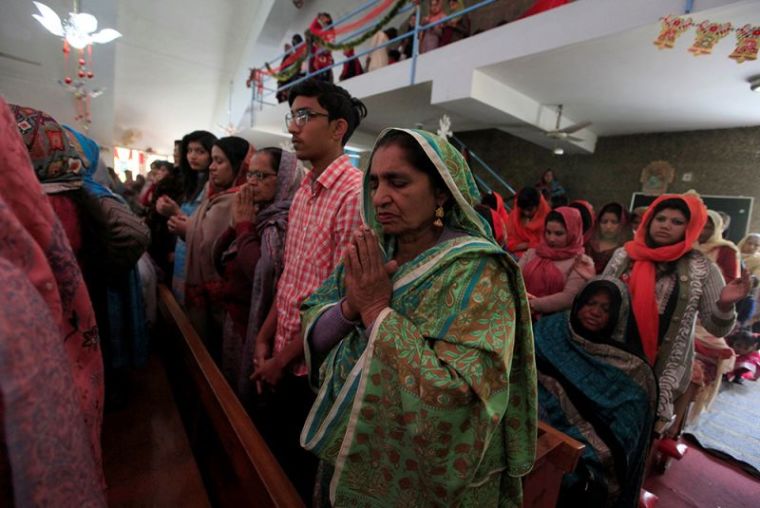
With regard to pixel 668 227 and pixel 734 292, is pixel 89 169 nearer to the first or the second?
pixel 668 227

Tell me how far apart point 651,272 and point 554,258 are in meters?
0.59

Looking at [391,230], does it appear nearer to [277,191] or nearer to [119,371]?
[277,191]

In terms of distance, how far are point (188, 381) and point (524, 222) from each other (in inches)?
135

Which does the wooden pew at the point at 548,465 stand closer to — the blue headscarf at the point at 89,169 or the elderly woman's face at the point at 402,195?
the elderly woman's face at the point at 402,195

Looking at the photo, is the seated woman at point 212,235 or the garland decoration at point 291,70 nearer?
the seated woman at point 212,235

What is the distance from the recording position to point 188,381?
172 cm

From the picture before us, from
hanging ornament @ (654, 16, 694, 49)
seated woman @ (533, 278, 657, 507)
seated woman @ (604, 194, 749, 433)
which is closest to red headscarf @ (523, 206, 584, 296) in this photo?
seated woman @ (604, 194, 749, 433)

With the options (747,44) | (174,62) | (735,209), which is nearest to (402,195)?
(747,44)

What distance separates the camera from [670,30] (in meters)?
2.32

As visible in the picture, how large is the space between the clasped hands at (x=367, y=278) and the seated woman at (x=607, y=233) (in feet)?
10.6

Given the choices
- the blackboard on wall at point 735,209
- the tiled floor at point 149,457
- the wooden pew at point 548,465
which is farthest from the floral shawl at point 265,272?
the blackboard on wall at point 735,209

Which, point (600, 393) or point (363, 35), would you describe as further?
point (363, 35)

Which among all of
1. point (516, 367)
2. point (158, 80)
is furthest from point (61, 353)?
point (158, 80)

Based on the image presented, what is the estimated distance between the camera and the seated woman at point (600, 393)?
1.64m
